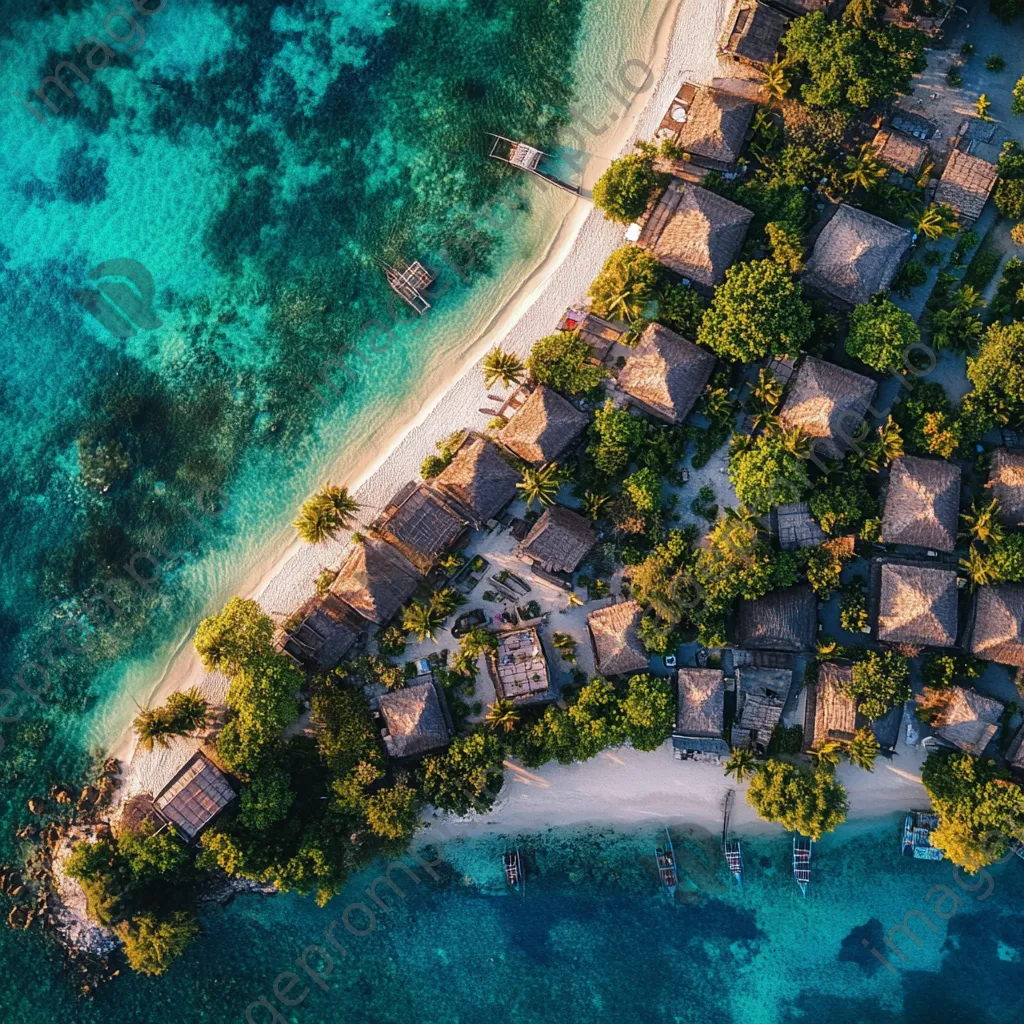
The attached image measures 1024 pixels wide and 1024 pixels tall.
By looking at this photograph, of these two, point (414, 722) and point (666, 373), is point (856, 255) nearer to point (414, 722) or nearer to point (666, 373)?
point (666, 373)

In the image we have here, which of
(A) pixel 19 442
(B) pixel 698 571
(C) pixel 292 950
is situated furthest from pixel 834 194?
(C) pixel 292 950

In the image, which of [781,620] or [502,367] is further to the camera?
[502,367]

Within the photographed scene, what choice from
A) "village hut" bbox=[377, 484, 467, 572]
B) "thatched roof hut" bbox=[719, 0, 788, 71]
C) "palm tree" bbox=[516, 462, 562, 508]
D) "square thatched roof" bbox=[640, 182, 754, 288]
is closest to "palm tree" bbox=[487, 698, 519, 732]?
"village hut" bbox=[377, 484, 467, 572]

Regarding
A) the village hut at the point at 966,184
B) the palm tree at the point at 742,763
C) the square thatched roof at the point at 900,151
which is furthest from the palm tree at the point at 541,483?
the village hut at the point at 966,184

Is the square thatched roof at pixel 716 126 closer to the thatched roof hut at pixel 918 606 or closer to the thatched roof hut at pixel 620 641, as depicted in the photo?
the thatched roof hut at pixel 918 606

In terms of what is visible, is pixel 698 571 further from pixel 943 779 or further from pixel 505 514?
pixel 943 779

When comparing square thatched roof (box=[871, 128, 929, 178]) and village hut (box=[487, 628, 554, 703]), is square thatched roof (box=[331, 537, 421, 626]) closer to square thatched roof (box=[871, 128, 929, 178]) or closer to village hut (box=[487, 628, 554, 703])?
village hut (box=[487, 628, 554, 703])

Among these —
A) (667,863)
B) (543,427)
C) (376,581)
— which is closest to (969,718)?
(667,863)
